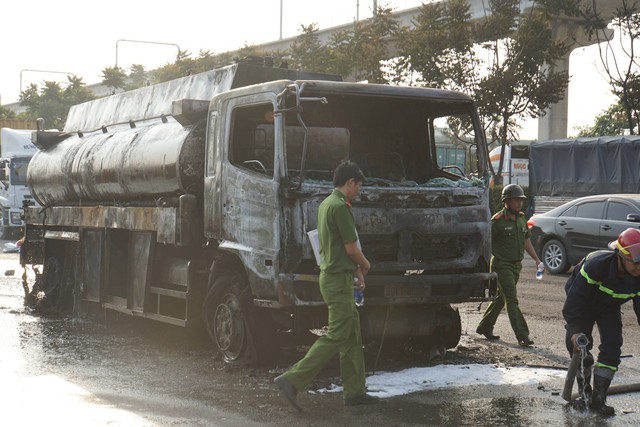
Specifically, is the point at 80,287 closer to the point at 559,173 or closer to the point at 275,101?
the point at 275,101

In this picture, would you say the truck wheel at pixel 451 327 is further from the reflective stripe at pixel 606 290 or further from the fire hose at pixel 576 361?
the reflective stripe at pixel 606 290

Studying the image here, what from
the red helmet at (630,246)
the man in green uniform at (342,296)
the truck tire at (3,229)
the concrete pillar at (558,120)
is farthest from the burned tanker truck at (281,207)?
the concrete pillar at (558,120)

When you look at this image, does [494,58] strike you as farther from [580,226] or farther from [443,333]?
[443,333]

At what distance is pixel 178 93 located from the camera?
35.6 feet

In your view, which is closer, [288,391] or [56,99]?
[288,391]

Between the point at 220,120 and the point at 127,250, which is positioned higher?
the point at 220,120

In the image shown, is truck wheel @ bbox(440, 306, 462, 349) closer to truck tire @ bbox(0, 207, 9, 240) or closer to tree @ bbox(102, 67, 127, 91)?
truck tire @ bbox(0, 207, 9, 240)

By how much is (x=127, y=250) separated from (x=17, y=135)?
2063 cm

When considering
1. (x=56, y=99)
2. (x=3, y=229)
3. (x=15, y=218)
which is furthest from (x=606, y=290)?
(x=56, y=99)

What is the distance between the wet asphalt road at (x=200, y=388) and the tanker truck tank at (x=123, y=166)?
1702 millimetres

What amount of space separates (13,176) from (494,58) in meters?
15.3

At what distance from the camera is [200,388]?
25.4ft

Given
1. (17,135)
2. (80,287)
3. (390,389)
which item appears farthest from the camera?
(17,135)

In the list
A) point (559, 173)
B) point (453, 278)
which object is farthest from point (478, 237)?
point (559, 173)
